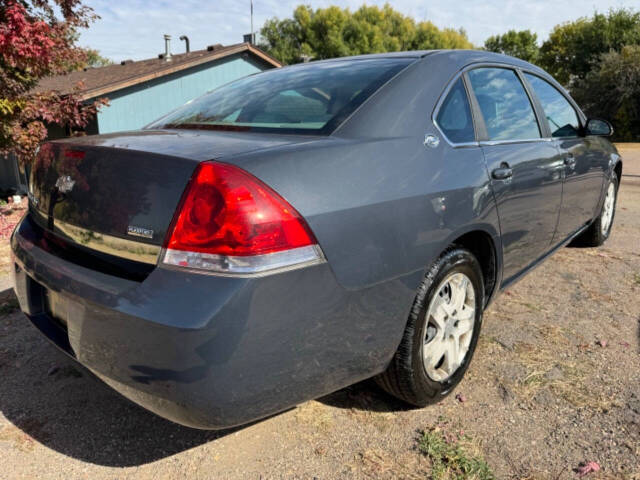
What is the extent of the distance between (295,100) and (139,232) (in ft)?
3.44

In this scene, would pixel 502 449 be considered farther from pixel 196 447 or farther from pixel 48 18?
pixel 48 18

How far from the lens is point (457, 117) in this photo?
2.34 metres

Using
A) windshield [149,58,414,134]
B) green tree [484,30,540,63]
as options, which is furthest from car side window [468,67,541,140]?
green tree [484,30,540,63]

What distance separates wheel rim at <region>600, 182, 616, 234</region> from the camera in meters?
4.68

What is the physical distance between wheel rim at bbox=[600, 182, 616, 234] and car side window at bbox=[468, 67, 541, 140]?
206 cm

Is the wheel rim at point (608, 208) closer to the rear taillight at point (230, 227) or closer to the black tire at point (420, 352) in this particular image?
the black tire at point (420, 352)

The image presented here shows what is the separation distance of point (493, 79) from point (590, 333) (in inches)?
62.8

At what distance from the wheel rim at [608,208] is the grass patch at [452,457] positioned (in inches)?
134

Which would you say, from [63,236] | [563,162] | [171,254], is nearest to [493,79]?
[563,162]

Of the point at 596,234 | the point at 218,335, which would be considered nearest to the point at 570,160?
the point at 596,234

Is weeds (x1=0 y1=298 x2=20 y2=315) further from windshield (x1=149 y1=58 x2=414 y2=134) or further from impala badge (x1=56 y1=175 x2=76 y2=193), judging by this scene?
impala badge (x1=56 y1=175 x2=76 y2=193)

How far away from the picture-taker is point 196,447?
80.4 inches

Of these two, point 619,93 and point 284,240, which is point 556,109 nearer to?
point 284,240

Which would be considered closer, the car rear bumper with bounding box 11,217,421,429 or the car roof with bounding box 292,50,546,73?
the car rear bumper with bounding box 11,217,421,429
